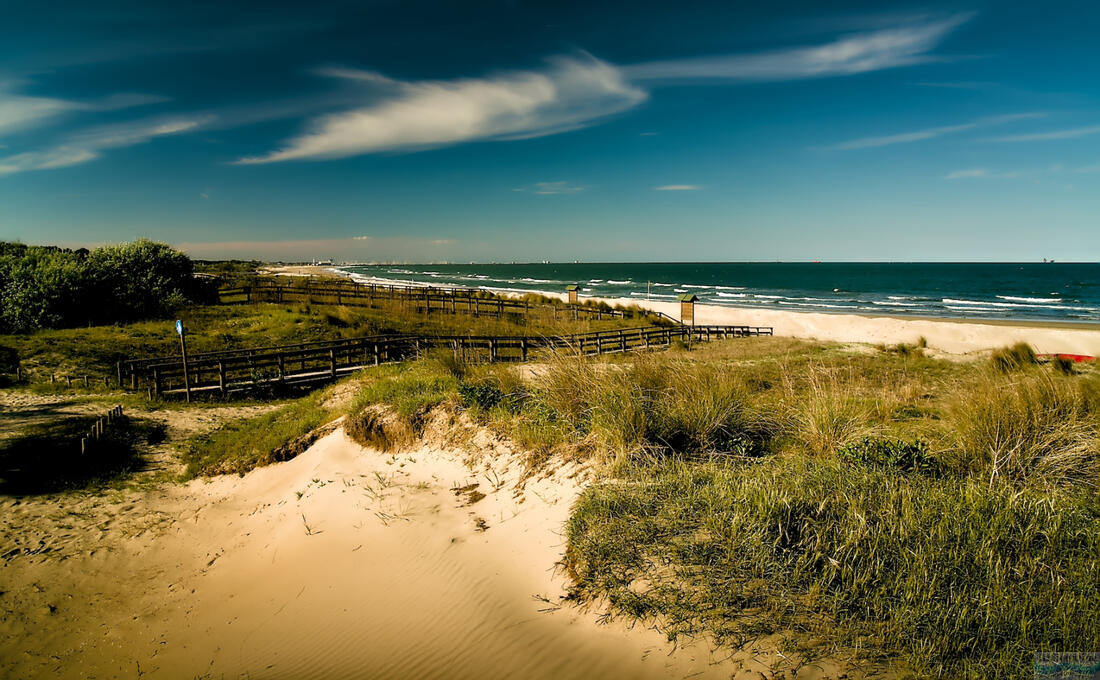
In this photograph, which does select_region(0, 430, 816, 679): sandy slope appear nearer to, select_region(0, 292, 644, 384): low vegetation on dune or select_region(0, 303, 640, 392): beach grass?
select_region(0, 303, 640, 392): beach grass

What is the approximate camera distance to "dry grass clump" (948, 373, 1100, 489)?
193 inches

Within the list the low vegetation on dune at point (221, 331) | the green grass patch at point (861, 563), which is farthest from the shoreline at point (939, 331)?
the green grass patch at point (861, 563)

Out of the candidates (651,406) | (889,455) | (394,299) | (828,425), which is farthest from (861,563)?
(394,299)

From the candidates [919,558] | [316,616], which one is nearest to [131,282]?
[316,616]

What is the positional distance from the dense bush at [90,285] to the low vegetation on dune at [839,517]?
30386 mm

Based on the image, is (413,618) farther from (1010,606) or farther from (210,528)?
(210,528)

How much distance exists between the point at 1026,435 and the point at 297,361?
20.9 m

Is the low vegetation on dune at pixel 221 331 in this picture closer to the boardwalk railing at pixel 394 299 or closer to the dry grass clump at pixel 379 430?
the boardwalk railing at pixel 394 299

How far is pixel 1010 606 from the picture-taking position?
3193mm

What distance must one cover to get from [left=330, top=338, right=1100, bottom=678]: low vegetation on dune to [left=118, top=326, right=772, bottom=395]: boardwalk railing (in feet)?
26.7

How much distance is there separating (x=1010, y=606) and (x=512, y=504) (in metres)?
4.42

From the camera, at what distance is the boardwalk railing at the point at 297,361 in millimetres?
17047

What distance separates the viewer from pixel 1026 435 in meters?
5.41

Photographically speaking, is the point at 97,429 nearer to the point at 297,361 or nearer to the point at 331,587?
the point at 297,361
